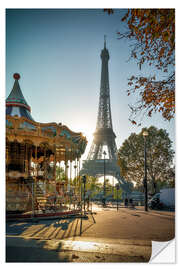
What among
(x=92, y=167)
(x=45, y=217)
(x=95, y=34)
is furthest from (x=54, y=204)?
(x=92, y=167)

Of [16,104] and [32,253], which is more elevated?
[16,104]

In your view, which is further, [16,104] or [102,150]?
[102,150]

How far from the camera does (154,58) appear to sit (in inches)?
192

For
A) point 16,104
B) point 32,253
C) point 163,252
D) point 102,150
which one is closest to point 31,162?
point 16,104

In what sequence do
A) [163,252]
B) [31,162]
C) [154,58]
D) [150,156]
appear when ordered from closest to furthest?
[163,252] → [154,58] → [31,162] → [150,156]

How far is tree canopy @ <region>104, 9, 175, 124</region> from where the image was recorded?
13.5 ft

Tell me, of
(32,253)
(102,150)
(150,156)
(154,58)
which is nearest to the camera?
(32,253)

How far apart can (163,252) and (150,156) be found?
14.9m

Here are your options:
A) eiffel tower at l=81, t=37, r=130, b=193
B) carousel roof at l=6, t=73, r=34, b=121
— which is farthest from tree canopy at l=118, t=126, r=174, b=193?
eiffel tower at l=81, t=37, r=130, b=193

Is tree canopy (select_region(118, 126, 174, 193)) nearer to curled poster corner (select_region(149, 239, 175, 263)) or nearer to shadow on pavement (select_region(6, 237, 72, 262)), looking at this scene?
curled poster corner (select_region(149, 239, 175, 263))

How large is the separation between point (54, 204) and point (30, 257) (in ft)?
16.8

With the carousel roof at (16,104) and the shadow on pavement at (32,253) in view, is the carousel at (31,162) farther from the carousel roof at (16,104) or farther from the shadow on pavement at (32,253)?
the shadow on pavement at (32,253)

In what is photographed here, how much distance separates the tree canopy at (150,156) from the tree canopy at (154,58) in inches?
501

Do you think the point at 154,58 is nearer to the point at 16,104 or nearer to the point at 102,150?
the point at 16,104
